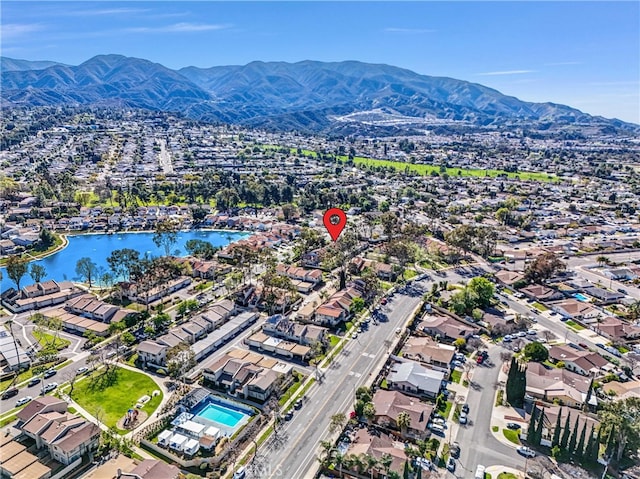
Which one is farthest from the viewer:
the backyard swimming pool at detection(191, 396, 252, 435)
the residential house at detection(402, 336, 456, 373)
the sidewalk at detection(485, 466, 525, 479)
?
the residential house at detection(402, 336, 456, 373)

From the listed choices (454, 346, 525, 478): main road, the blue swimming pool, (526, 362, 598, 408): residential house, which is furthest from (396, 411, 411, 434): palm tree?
the blue swimming pool

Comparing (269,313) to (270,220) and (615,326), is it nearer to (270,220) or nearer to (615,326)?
(615,326)

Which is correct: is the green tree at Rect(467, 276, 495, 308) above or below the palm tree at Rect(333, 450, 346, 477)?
above

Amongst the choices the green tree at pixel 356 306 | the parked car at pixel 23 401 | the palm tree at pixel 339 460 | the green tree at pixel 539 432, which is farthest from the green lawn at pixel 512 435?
the parked car at pixel 23 401

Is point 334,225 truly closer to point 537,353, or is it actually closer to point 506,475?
point 537,353

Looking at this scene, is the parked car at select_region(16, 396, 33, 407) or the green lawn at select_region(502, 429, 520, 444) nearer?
the green lawn at select_region(502, 429, 520, 444)

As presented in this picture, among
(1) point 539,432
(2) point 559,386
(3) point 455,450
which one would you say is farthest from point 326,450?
(2) point 559,386

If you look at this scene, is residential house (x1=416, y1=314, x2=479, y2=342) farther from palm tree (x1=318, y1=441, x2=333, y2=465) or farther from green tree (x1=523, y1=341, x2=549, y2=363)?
palm tree (x1=318, y1=441, x2=333, y2=465)

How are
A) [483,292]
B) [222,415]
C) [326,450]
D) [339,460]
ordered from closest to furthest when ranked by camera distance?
[339,460]
[326,450]
[222,415]
[483,292]
